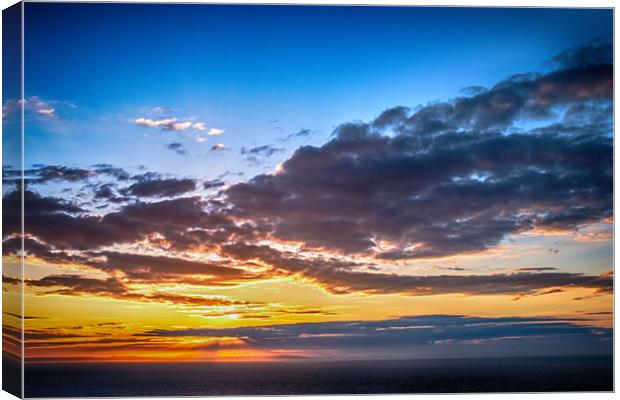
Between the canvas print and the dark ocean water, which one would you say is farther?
the canvas print

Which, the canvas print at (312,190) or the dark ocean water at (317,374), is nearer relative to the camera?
the dark ocean water at (317,374)

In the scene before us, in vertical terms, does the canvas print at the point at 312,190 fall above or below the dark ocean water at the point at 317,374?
above

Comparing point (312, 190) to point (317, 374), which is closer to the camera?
point (312, 190)

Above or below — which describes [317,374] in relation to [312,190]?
below
